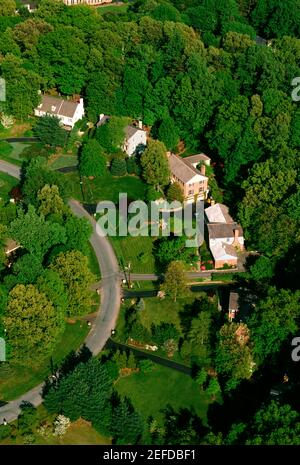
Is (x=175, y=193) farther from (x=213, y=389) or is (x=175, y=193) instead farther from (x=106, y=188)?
(x=213, y=389)

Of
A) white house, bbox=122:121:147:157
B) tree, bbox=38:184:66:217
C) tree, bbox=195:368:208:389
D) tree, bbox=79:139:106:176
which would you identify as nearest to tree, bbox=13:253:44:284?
tree, bbox=38:184:66:217

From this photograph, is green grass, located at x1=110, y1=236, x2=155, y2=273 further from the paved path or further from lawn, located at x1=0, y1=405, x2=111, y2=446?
lawn, located at x1=0, y1=405, x2=111, y2=446

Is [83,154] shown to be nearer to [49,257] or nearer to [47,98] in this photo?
[47,98]

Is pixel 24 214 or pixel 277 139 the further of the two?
pixel 277 139

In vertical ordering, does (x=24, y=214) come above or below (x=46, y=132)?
below

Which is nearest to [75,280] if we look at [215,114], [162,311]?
[162,311]
